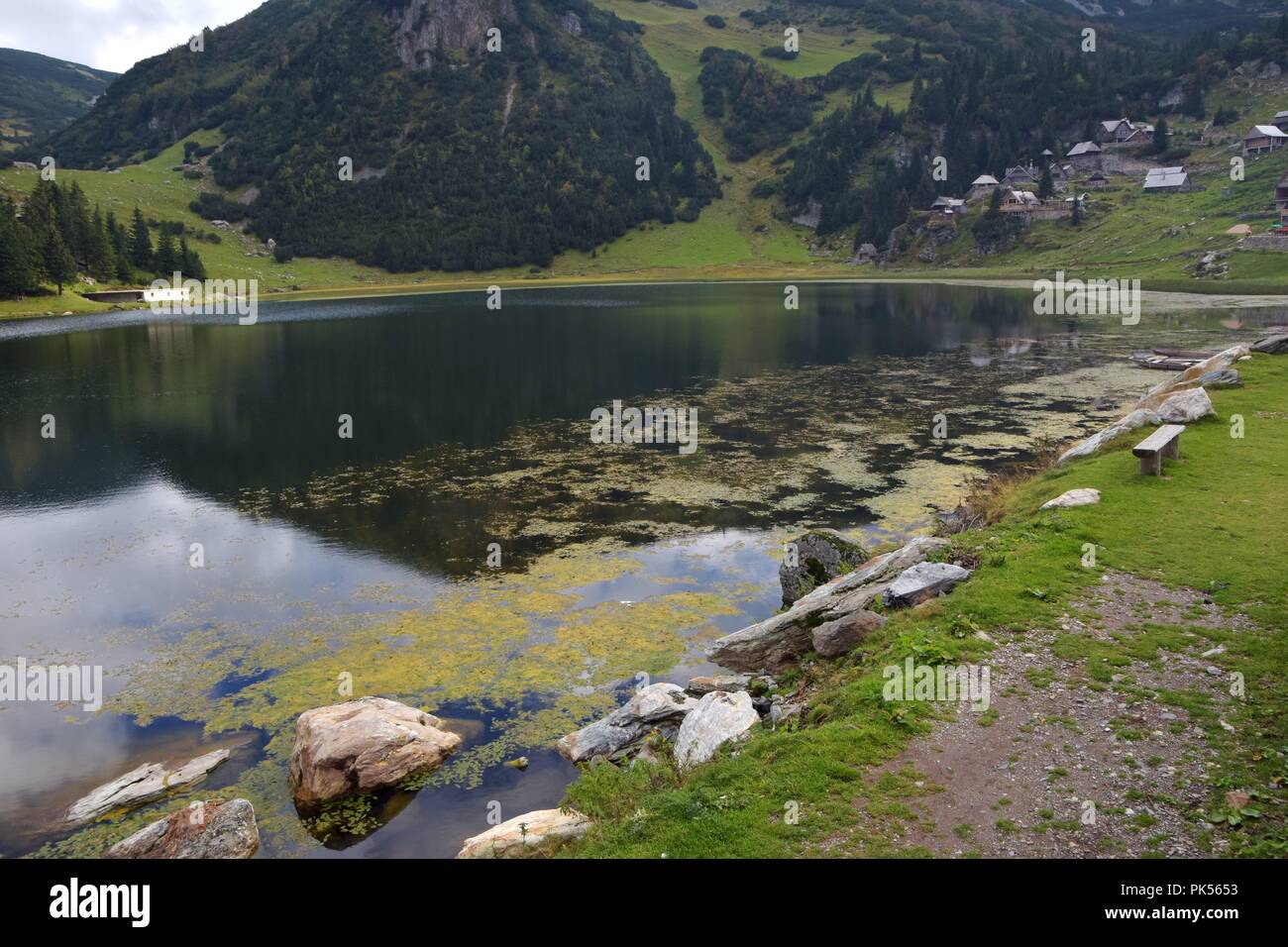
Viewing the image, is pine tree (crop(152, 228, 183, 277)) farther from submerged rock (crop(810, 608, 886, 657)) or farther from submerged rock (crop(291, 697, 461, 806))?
submerged rock (crop(810, 608, 886, 657))

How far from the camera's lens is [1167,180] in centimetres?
16438

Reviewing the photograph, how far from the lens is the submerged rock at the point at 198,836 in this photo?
13.8 metres

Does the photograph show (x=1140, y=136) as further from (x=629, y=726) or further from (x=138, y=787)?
(x=138, y=787)

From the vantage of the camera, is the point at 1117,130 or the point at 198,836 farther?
the point at 1117,130

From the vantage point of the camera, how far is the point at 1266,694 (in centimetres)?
1253

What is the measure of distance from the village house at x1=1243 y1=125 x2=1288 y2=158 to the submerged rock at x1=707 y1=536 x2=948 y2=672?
633ft

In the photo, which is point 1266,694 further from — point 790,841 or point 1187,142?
point 1187,142

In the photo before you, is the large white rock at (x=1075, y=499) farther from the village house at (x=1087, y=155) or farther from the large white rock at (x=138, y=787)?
the village house at (x=1087, y=155)

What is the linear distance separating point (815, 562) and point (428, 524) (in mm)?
15789

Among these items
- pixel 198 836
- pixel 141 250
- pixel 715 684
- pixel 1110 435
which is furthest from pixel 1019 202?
pixel 198 836

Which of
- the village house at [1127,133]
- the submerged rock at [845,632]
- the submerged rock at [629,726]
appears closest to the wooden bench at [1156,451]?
the submerged rock at [845,632]

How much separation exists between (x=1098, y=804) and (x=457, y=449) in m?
37.5
